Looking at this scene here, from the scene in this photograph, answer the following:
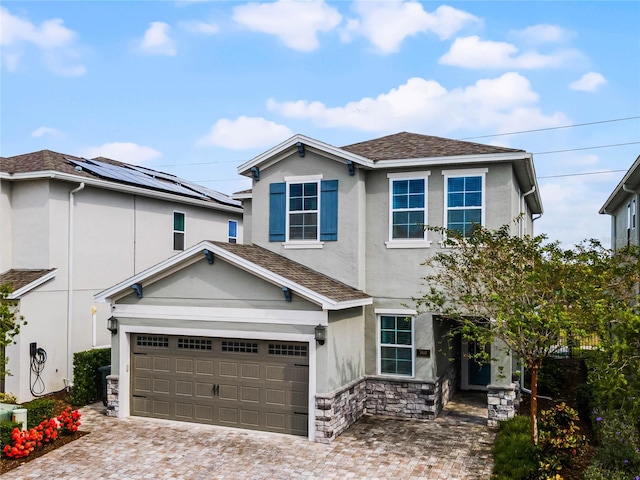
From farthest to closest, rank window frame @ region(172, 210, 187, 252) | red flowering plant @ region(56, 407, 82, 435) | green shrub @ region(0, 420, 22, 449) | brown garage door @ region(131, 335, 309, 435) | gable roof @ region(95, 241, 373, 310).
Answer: window frame @ region(172, 210, 187, 252) < brown garage door @ region(131, 335, 309, 435) < red flowering plant @ region(56, 407, 82, 435) < gable roof @ region(95, 241, 373, 310) < green shrub @ region(0, 420, 22, 449)

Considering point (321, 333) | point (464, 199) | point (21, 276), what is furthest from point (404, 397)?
point (21, 276)

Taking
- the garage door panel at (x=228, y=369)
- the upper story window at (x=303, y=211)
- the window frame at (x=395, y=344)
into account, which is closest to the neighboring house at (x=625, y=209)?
the window frame at (x=395, y=344)

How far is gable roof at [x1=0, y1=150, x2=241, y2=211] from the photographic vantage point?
14953mm

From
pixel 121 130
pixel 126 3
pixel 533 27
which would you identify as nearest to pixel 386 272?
pixel 533 27

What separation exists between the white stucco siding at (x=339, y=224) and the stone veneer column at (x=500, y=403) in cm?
397

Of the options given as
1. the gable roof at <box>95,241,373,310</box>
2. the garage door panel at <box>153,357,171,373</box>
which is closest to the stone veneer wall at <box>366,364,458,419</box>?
the gable roof at <box>95,241,373,310</box>

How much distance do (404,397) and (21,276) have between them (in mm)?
10731

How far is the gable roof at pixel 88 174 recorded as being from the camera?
14953 mm

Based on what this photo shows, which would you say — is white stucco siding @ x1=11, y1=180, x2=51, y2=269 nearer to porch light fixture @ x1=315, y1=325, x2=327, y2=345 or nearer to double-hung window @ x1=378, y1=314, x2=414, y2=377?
porch light fixture @ x1=315, y1=325, x2=327, y2=345

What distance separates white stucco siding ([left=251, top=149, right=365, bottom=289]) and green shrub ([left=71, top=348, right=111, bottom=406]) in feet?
Result: 18.2

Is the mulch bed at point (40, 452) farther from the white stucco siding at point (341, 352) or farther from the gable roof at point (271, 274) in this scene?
the white stucco siding at point (341, 352)

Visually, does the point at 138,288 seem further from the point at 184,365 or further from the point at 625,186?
the point at 625,186

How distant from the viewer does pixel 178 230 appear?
1994cm

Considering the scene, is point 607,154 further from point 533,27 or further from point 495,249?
point 495,249
